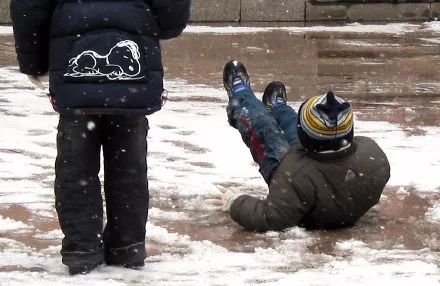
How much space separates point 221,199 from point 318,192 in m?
0.65

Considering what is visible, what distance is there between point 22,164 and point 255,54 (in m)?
5.69

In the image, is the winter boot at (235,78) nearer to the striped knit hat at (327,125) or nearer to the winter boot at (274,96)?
the winter boot at (274,96)

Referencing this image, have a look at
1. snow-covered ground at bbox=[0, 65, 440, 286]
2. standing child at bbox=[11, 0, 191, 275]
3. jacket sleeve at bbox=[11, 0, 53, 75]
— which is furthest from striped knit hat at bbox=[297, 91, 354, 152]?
jacket sleeve at bbox=[11, 0, 53, 75]

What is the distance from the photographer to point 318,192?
15.4 ft

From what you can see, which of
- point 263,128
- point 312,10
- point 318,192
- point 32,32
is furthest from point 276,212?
point 312,10

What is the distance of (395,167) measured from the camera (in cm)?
601

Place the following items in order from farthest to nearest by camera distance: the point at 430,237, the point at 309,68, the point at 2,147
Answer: the point at 309,68 < the point at 2,147 < the point at 430,237

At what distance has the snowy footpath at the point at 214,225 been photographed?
160 inches

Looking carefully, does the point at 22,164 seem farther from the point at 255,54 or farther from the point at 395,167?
the point at 255,54

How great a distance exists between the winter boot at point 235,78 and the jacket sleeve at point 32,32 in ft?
6.35

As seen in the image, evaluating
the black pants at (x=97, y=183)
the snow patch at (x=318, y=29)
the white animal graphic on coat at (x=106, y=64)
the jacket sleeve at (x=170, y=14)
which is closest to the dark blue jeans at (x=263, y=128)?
the black pants at (x=97, y=183)

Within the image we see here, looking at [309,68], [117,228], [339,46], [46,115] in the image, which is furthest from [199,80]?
[117,228]

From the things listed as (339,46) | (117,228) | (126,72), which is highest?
(126,72)

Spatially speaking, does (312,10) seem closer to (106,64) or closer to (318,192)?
(318,192)
